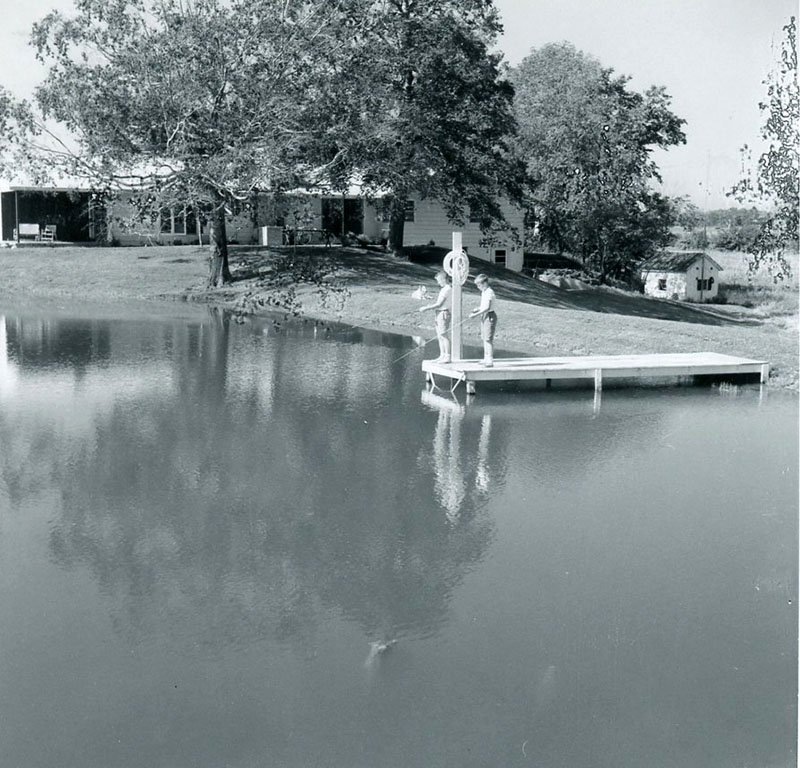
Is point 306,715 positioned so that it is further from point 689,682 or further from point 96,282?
point 96,282

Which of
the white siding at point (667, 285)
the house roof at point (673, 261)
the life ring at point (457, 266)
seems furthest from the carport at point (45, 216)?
the life ring at point (457, 266)

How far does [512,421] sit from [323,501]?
4.53m

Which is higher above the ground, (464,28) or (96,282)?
(464,28)

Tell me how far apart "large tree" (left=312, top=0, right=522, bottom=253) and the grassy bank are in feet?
9.88

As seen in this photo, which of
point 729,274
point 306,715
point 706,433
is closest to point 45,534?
point 306,715

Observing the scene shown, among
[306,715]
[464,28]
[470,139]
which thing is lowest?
[306,715]

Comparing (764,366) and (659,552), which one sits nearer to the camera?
(659,552)

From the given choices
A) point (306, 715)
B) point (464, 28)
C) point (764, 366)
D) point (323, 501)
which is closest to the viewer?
point (306, 715)

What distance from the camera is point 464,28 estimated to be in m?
37.2

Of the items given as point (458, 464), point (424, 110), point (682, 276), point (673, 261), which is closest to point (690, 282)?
point (682, 276)

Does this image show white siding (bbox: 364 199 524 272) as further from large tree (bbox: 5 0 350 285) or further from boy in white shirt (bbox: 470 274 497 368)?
boy in white shirt (bbox: 470 274 497 368)

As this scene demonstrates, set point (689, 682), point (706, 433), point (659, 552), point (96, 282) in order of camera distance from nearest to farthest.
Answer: point (689, 682) < point (659, 552) < point (706, 433) < point (96, 282)

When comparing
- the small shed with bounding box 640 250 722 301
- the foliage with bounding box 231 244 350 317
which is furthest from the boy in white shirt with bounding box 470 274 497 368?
the small shed with bounding box 640 250 722 301

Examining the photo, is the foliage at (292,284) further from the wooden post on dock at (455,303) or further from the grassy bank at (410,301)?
the wooden post on dock at (455,303)
